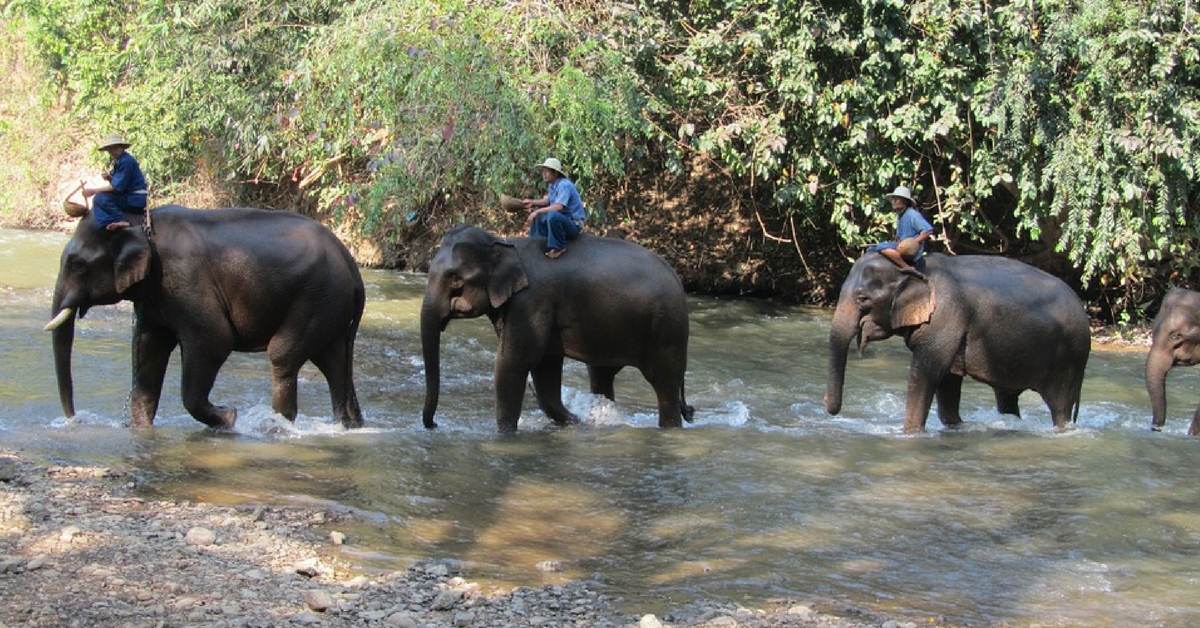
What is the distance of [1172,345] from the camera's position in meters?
10.6

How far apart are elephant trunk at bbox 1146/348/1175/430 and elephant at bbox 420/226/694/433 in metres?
3.83

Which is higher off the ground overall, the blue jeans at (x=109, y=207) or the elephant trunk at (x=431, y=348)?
the blue jeans at (x=109, y=207)

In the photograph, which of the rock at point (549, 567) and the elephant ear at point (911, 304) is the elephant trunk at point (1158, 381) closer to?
the elephant ear at point (911, 304)

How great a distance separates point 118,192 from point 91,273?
55 cm

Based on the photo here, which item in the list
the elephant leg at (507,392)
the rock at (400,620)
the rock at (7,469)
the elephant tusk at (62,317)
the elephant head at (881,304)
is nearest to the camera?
the rock at (400,620)

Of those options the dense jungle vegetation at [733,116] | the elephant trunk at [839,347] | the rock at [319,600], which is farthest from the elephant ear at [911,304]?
the rock at [319,600]

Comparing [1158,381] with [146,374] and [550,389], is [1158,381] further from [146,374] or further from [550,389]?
[146,374]

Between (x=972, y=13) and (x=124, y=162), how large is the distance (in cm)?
935

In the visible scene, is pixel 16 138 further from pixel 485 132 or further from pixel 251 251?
pixel 251 251

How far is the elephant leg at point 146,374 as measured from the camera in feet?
28.5

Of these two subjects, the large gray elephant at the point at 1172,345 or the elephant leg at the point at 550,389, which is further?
the large gray elephant at the point at 1172,345

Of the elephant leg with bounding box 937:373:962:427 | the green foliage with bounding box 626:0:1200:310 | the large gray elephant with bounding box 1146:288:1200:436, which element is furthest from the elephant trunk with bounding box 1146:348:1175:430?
the green foliage with bounding box 626:0:1200:310

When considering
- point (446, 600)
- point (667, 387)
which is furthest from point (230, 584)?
point (667, 387)

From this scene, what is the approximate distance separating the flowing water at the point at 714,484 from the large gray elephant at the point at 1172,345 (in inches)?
14.9
